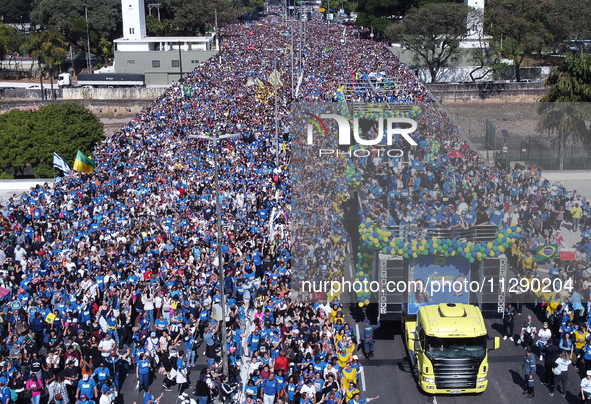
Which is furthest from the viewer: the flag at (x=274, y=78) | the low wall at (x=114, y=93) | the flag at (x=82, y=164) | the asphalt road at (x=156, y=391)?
the low wall at (x=114, y=93)

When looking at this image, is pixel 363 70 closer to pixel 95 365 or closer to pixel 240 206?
pixel 240 206

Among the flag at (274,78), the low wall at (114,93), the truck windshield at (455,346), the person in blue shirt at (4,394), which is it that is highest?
the flag at (274,78)

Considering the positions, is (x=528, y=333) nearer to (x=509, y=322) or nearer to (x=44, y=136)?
(x=509, y=322)

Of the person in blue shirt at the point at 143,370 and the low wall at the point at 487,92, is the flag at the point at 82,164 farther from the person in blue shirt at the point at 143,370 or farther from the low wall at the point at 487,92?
the low wall at the point at 487,92

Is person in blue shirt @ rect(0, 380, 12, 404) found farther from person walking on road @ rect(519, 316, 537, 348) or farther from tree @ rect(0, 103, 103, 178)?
tree @ rect(0, 103, 103, 178)

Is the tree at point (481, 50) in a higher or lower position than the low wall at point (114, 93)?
higher

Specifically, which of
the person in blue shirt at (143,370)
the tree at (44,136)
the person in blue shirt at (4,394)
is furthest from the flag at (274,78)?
the person in blue shirt at (4,394)

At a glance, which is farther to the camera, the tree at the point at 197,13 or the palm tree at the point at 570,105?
the tree at the point at 197,13

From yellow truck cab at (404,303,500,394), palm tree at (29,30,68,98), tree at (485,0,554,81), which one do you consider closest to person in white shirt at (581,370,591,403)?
yellow truck cab at (404,303,500,394)
